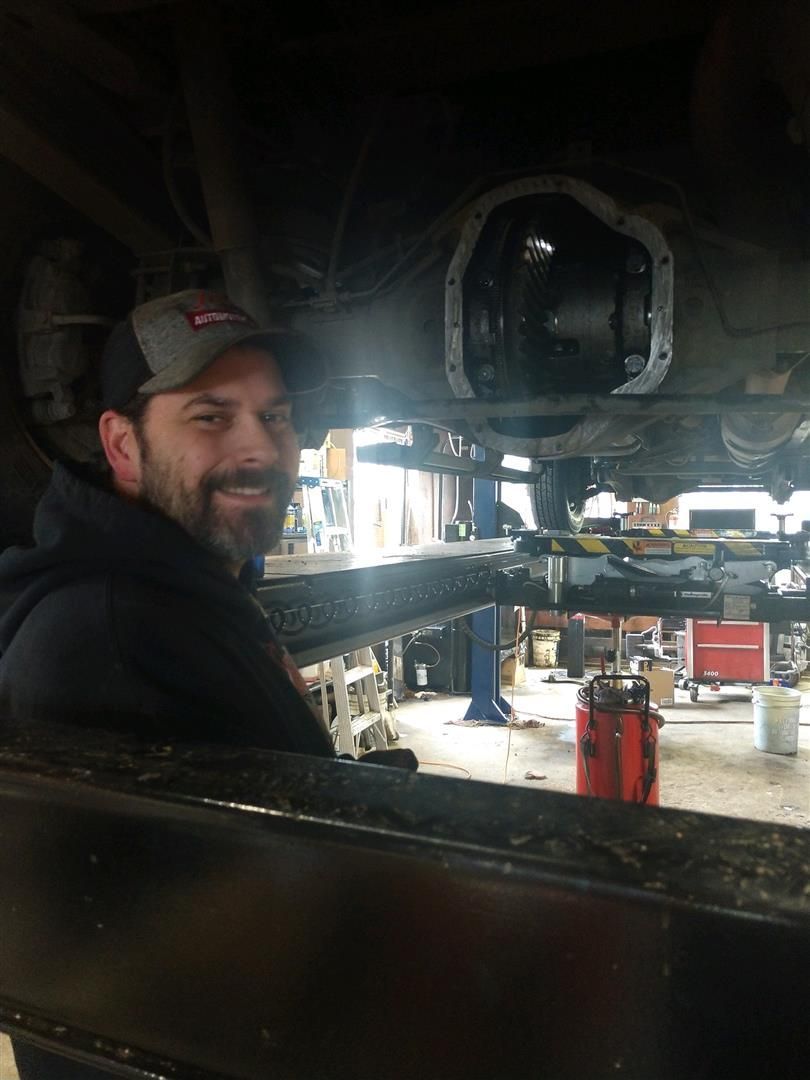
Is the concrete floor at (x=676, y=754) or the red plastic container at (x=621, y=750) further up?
the red plastic container at (x=621, y=750)

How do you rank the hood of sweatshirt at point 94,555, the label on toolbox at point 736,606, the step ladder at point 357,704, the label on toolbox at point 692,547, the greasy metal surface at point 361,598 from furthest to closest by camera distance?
the step ladder at point 357,704, the label on toolbox at point 692,547, the label on toolbox at point 736,606, the greasy metal surface at point 361,598, the hood of sweatshirt at point 94,555

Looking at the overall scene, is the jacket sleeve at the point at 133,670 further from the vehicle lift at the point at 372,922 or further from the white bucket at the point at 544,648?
the white bucket at the point at 544,648

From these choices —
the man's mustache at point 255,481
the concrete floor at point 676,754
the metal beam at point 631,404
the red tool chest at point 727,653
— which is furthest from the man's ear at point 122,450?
the red tool chest at point 727,653

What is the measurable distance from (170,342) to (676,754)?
528 centimetres

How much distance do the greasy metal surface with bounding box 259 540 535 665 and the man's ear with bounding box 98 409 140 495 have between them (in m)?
0.98

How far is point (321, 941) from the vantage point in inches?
17.9

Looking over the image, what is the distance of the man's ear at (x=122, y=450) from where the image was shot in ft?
3.50

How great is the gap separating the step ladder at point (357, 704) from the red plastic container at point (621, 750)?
1777 mm

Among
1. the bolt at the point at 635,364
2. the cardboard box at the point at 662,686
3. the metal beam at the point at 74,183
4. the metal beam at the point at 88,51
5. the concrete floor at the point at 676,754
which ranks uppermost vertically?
the metal beam at the point at 88,51

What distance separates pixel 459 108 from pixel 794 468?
3278 mm

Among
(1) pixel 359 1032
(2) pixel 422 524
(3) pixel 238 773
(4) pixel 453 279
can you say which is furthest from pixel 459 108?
(2) pixel 422 524

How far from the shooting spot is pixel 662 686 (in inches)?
265

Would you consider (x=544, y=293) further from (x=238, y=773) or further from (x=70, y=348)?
(x=238, y=773)

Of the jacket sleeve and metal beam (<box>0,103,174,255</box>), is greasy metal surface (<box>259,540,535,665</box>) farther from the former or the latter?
the jacket sleeve
